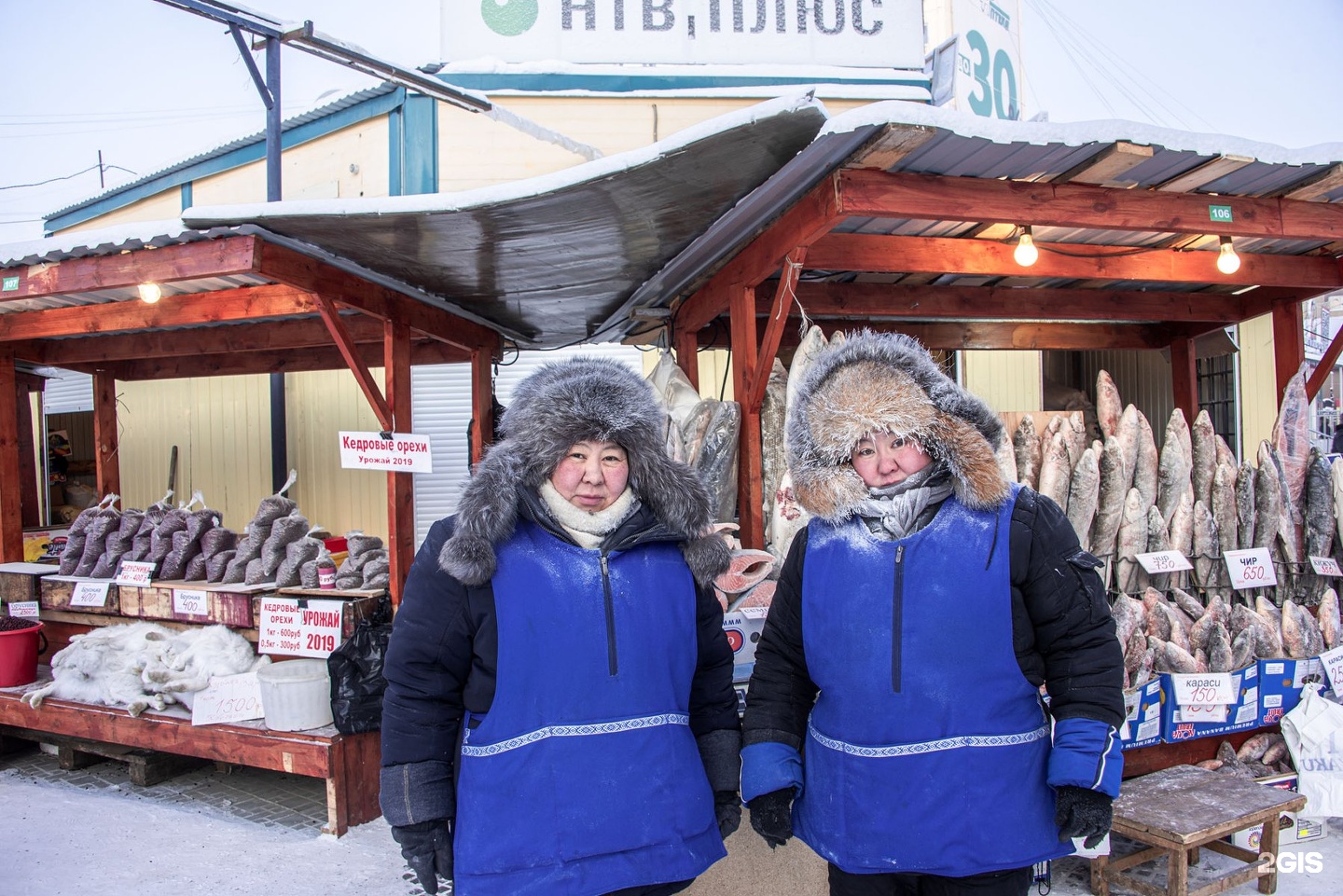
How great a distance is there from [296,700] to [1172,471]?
4436 millimetres

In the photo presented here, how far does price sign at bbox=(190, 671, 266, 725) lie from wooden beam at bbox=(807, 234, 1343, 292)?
11.3ft

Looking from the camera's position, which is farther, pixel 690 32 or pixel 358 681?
pixel 690 32

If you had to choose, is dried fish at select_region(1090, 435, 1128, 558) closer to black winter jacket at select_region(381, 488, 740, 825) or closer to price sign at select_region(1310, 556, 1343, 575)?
price sign at select_region(1310, 556, 1343, 575)

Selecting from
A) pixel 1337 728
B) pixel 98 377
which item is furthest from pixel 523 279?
pixel 98 377

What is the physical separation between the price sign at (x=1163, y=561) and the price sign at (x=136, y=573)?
17.8 feet

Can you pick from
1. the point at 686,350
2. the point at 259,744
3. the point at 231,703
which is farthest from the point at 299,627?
the point at 686,350

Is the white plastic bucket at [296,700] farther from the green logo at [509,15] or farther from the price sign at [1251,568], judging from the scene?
the green logo at [509,15]

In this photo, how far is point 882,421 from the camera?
1951 millimetres

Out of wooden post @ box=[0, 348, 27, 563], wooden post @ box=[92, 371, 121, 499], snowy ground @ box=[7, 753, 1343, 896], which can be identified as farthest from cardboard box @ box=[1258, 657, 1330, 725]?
wooden post @ box=[92, 371, 121, 499]

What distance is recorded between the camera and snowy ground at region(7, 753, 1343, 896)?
279cm

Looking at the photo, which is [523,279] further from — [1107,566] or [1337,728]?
[1337,728]

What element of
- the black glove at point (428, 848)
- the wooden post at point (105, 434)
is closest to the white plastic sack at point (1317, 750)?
the black glove at point (428, 848)

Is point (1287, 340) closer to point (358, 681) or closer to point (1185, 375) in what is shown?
point (1185, 375)

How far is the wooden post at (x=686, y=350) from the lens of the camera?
Answer: 5.15 m
